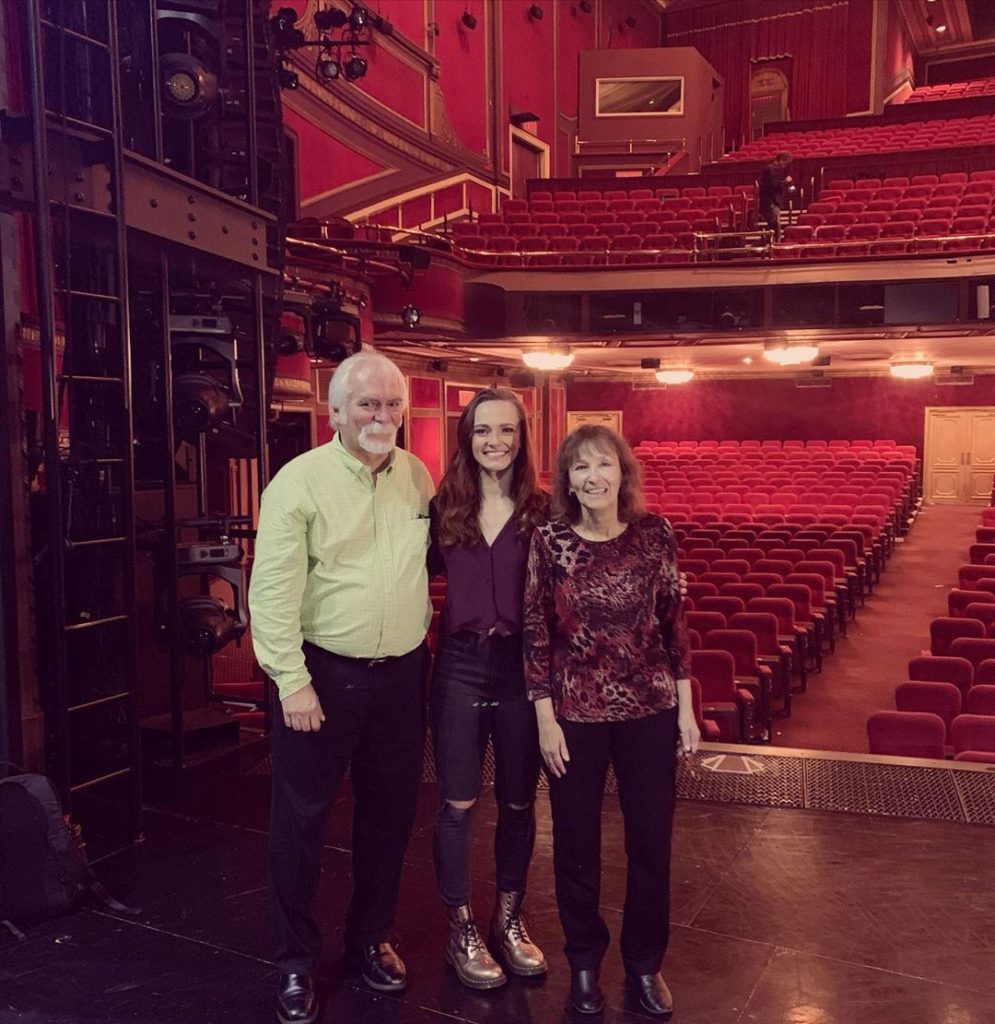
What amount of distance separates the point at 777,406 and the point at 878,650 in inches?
417

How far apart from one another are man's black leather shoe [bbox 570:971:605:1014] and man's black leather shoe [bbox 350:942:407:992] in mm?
385

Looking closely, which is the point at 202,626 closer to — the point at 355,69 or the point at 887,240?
the point at 355,69

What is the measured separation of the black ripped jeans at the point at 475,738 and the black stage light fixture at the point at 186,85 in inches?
91.7

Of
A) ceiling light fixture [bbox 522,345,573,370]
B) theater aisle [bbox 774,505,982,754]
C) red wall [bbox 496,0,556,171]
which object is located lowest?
theater aisle [bbox 774,505,982,754]

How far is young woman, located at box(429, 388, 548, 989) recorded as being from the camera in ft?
6.98

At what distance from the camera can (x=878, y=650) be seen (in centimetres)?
754

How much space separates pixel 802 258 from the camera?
10.9 m

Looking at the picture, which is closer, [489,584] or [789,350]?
[489,584]

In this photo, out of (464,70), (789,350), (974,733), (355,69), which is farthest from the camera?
(464,70)

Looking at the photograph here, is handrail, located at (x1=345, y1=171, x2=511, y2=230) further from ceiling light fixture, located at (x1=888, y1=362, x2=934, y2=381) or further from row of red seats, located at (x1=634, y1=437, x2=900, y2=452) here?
ceiling light fixture, located at (x1=888, y1=362, x2=934, y2=381)

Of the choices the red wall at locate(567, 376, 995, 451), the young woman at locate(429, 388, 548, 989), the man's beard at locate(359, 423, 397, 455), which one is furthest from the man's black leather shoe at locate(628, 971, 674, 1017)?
the red wall at locate(567, 376, 995, 451)

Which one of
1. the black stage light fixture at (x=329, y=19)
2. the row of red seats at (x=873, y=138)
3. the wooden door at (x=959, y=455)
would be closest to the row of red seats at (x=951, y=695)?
the black stage light fixture at (x=329, y=19)

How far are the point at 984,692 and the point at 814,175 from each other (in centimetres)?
1206

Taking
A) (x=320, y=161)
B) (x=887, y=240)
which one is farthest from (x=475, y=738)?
(x=320, y=161)
